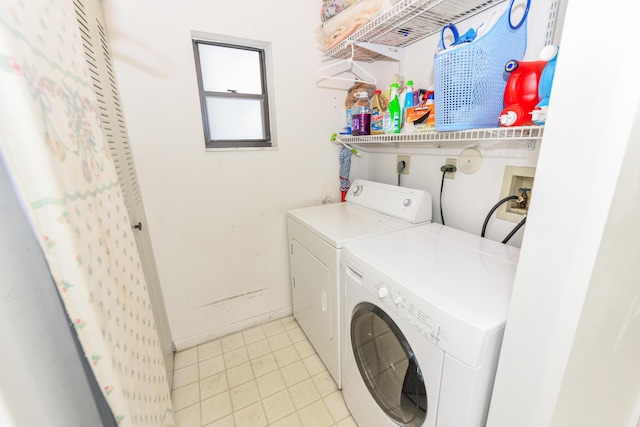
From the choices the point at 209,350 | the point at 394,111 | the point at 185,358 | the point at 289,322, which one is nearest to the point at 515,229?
the point at 394,111

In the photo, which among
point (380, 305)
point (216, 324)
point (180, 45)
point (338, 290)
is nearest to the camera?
point (380, 305)

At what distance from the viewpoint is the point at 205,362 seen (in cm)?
180

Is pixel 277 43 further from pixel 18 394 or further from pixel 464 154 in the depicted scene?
pixel 18 394

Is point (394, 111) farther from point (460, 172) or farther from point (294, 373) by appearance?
point (294, 373)

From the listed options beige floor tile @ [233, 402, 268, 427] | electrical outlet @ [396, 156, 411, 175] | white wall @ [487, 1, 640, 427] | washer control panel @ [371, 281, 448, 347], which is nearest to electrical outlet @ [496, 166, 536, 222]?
white wall @ [487, 1, 640, 427]

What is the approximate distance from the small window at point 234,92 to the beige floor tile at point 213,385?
5.07 ft

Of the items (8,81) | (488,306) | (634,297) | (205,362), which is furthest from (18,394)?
(205,362)

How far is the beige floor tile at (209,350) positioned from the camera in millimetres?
1855

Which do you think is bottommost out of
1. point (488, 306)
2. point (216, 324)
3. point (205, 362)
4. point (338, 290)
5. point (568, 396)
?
point (205, 362)

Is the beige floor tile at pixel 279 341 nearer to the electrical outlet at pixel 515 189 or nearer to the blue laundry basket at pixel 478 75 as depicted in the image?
the electrical outlet at pixel 515 189

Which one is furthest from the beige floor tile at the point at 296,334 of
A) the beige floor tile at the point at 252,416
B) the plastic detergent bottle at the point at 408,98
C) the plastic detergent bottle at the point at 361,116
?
the plastic detergent bottle at the point at 408,98

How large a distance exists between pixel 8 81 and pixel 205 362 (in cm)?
192

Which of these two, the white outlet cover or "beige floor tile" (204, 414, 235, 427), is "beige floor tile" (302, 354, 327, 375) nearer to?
"beige floor tile" (204, 414, 235, 427)

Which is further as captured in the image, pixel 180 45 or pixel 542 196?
pixel 180 45
